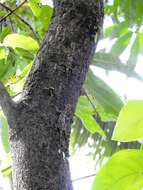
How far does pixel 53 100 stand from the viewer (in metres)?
0.51

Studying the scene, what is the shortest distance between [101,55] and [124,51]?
278mm

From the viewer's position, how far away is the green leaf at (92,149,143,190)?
14.7 inches

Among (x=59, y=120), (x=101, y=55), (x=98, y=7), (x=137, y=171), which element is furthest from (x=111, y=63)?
(x=137, y=171)

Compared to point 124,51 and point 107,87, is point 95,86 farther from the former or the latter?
point 124,51

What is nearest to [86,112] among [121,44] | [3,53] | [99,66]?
[99,66]

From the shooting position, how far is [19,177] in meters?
0.45

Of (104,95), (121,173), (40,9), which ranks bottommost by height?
(121,173)

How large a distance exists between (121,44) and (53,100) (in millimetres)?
572

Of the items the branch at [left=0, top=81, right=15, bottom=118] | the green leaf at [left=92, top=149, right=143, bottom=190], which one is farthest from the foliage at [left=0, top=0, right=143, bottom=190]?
the branch at [left=0, top=81, right=15, bottom=118]

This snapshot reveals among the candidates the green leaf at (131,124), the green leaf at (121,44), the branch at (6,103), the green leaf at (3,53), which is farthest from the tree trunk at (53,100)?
the green leaf at (121,44)

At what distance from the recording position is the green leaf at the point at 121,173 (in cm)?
37

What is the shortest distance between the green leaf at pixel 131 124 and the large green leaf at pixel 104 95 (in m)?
0.33

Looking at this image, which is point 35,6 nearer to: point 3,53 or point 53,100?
point 3,53

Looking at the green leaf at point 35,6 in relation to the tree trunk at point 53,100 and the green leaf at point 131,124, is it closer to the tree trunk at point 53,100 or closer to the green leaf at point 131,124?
the tree trunk at point 53,100
